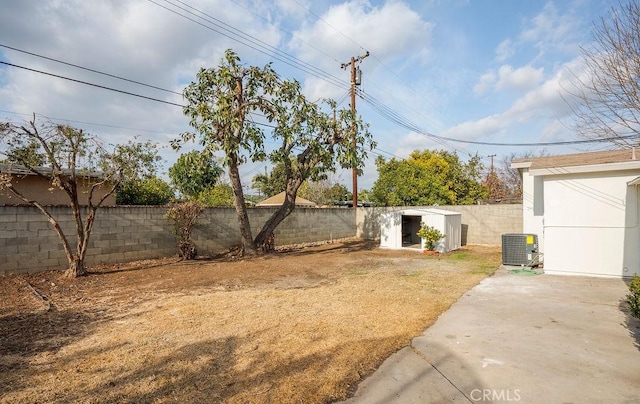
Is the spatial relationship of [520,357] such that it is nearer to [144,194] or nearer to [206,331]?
[206,331]

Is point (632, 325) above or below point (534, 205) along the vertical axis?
below

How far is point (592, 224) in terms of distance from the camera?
7969 mm

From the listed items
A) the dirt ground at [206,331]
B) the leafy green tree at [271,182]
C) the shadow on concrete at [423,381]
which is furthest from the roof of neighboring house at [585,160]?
the leafy green tree at [271,182]

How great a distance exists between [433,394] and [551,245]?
7.22m

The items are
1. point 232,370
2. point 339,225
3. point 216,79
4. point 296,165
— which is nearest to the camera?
point 232,370

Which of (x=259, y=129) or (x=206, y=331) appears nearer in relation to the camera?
(x=206, y=331)

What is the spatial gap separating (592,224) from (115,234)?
11686 millimetres

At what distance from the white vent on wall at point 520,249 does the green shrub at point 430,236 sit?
10.9 feet

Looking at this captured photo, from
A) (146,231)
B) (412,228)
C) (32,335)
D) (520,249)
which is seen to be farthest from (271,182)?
(32,335)

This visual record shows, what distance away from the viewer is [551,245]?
8.44m

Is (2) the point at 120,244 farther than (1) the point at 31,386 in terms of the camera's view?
Yes

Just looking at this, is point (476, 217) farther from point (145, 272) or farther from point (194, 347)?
point (194, 347)

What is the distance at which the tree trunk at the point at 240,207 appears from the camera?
36.2 ft

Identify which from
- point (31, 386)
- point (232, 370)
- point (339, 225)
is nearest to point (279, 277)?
point (232, 370)
